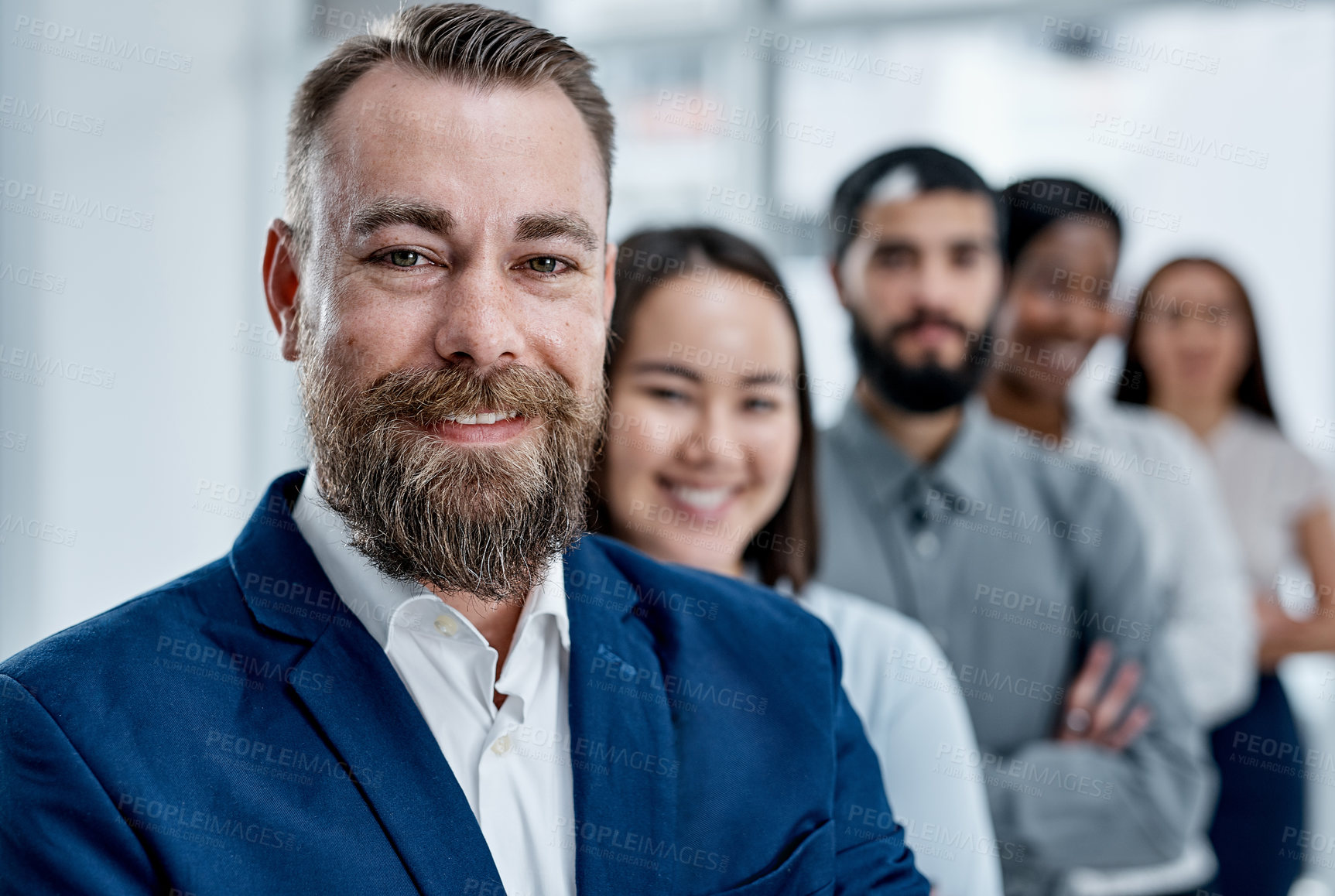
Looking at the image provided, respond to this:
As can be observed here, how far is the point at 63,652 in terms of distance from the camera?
3.75ft

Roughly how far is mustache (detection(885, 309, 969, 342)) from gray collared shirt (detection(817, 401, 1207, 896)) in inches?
8.6

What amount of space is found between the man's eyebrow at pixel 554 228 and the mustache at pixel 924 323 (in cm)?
157

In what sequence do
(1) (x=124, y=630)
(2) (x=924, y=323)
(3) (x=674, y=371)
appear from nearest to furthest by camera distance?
(1) (x=124, y=630) < (3) (x=674, y=371) < (2) (x=924, y=323)

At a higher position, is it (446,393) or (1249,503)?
(446,393)

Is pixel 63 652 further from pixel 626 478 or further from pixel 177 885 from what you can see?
pixel 626 478

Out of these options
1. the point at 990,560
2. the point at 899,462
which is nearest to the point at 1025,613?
the point at 990,560

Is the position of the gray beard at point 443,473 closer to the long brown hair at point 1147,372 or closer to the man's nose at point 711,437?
the man's nose at point 711,437

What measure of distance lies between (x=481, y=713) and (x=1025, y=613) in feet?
5.91

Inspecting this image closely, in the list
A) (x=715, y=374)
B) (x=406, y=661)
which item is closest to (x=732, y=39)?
(x=715, y=374)

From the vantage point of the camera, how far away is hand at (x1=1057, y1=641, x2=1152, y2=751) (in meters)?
2.64

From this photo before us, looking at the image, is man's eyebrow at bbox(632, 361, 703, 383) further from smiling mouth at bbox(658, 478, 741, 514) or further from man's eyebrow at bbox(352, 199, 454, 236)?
man's eyebrow at bbox(352, 199, 454, 236)

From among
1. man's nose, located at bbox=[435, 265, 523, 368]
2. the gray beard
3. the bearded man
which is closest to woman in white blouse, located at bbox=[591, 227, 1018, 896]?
the bearded man

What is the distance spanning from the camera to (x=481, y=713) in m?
1.32

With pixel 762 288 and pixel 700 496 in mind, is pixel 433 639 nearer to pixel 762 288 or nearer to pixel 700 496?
pixel 700 496
